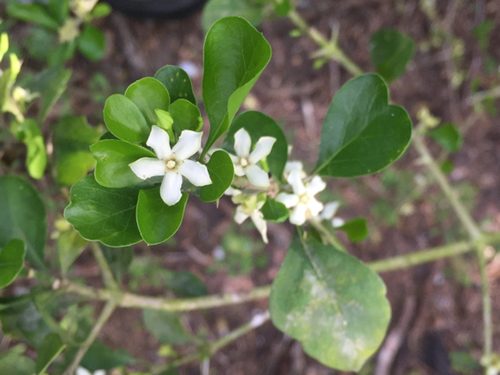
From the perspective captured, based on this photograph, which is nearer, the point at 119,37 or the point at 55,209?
the point at 55,209

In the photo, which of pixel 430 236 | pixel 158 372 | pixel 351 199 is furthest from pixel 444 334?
pixel 158 372

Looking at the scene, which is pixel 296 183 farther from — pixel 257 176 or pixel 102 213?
pixel 102 213

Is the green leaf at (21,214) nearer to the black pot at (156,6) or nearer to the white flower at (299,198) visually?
the white flower at (299,198)

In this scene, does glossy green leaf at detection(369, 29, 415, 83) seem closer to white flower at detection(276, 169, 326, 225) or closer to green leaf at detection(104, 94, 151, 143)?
white flower at detection(276, 169, 326, 225)

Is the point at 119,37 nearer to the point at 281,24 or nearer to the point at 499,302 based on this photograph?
the point at 281,24

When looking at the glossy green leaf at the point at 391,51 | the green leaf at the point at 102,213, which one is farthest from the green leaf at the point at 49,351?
the glossy green leaf at the point at 391,51

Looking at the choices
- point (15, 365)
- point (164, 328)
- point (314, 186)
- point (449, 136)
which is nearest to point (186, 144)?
point (314, 186)

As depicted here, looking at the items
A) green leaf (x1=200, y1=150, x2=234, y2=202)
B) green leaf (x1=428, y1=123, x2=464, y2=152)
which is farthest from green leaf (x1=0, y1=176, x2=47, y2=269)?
green leaf (x1=428, y1=123, x2=464, y2=152)
